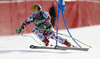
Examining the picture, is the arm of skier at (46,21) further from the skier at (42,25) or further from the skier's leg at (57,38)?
the skier's leg at (57,38)

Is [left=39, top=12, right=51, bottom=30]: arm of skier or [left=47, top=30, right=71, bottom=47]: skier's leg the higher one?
[left=39, top=12, right=51, bottom=30]: arm of skier

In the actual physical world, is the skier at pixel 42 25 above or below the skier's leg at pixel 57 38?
above

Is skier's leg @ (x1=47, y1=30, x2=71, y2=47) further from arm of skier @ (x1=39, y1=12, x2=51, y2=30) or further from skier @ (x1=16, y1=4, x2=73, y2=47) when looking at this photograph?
arm of skier @ (x1=39, y1=12, x2=51, y2=30)

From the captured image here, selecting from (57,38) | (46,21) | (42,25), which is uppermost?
(46,21)

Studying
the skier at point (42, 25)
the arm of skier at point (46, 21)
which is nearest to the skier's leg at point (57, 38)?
the skier at point (42, 25)

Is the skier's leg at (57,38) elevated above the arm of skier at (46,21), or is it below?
below

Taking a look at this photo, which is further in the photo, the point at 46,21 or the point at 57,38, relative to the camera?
the point at 46,21

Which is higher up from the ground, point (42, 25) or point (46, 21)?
point (46, 21)

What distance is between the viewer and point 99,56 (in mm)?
6734

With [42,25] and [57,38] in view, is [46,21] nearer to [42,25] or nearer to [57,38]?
[42,25]

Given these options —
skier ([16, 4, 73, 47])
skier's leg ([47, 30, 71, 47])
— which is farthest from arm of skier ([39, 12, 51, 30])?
skier's leg ([47, 30, 71, 47])

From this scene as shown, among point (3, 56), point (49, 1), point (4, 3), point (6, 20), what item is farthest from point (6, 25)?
point (3, 56)

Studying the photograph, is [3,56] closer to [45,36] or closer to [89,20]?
[45,36]

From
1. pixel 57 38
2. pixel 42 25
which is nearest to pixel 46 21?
pixel 42 25
